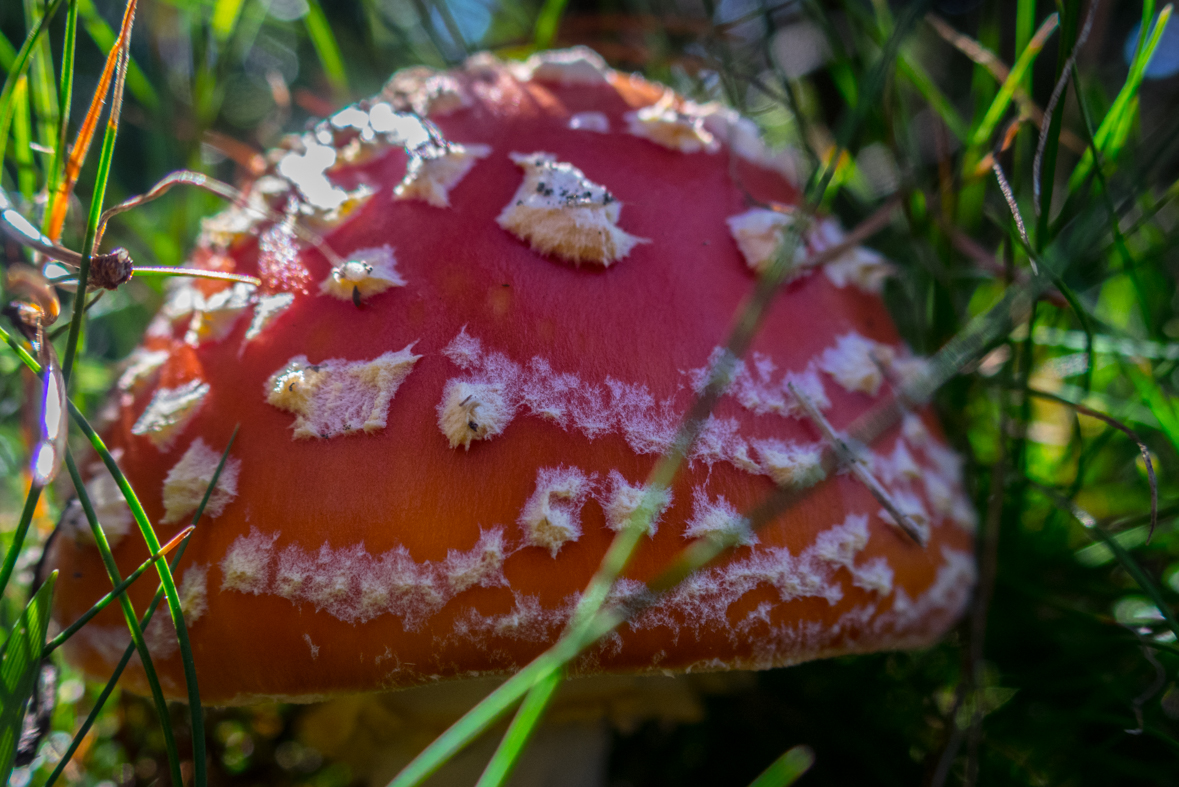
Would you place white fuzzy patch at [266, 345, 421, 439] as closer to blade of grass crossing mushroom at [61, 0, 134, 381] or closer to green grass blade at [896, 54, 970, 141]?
blade of grass crossing mushroom at [61, 0, 134, 381]

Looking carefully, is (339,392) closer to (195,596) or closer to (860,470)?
(195,596)

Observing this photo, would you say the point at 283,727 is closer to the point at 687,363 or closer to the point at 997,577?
the point at 687,363

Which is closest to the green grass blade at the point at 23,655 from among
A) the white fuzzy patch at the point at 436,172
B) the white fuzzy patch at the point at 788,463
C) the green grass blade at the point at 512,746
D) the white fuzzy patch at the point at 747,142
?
the green grass blade at the point at 512,746

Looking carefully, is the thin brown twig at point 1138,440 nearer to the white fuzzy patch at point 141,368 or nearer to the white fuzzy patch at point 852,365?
the white fuzzy patch at point 852,365

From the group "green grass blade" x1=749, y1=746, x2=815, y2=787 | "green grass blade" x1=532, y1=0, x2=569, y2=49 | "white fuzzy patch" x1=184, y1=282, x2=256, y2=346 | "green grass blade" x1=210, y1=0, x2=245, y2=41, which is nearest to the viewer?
"green grass blade" x1=749, y1=746, x2=815, y2=787

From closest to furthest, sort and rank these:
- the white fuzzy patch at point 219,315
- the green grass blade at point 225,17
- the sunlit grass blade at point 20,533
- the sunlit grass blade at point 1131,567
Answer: the sunlit grass blade at point 20,533 < the sunlit grass blade at point 1131,567 < the white fuzzy patch at point 219,315 < the green grass blade at point 225,17

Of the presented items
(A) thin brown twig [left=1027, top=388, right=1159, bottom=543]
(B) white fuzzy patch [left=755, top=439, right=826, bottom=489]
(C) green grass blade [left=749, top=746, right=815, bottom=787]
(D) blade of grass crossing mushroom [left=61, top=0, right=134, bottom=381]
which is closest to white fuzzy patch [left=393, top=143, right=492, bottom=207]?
(D) blade of grass crossing mushroom [left=61, top=0, right=134, bottom=381]
